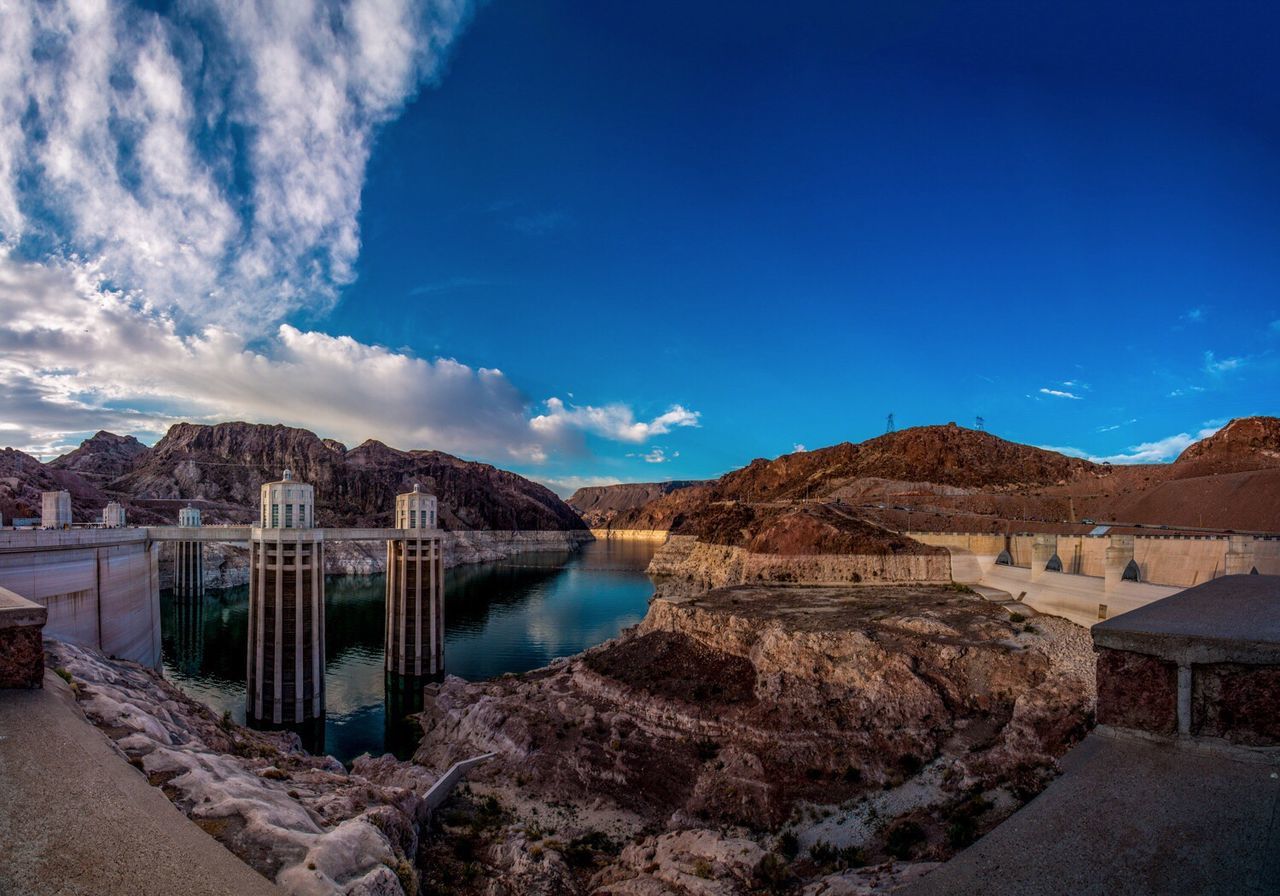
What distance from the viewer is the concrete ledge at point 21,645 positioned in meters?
9.15

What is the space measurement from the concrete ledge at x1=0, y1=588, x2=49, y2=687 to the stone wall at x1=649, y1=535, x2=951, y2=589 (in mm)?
50635

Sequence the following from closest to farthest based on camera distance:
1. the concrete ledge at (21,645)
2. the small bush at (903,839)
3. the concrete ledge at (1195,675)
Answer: the concrete ledge at (1195,675) < the concrete ledge at (21,645) < the small bush at (903,839)

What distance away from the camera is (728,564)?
69.1m

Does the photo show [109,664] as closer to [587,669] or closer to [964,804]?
[587,669]

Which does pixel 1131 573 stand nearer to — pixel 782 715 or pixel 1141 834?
pixel 782 715

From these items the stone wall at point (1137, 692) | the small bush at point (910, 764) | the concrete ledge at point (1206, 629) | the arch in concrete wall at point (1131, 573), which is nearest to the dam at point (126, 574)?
the small bush at point (910, 764)

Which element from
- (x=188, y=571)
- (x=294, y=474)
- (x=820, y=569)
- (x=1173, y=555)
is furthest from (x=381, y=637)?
(x=294, y=474)

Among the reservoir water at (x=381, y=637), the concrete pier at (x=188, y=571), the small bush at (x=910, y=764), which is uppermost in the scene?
the small bush at (x=910, y=764)

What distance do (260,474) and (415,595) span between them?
128 metres

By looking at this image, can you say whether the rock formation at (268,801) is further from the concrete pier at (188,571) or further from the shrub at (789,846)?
the concrete pier at (188,571)

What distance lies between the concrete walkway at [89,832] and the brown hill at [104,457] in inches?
6976

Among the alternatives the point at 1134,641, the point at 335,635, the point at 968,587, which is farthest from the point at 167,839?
the point at 335,635

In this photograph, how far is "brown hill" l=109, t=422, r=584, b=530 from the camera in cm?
13525

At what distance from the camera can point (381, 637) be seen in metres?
56.1
